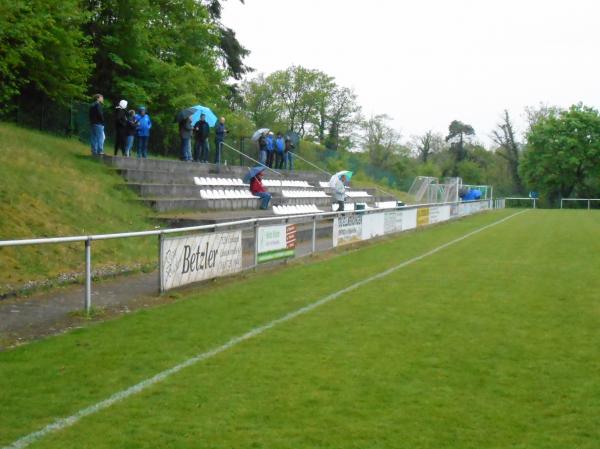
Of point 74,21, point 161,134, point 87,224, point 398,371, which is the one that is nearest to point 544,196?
point 161,134

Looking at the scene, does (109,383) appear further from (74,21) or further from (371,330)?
(74,21)

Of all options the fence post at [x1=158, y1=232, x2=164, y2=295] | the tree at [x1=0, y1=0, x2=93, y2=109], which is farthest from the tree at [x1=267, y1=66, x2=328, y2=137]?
the fence post at [x1=158, y1=232, x2=164, y2=295]

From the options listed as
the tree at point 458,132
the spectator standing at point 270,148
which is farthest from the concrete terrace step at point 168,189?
the tree at point 458,132

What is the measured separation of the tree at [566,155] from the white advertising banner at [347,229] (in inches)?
2633

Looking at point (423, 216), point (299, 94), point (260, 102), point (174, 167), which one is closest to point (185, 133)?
point (174, 167)

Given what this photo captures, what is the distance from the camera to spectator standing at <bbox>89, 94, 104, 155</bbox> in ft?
67.2

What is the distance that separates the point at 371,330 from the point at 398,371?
201cm

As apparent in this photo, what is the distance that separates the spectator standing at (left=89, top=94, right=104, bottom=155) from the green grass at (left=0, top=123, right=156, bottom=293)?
451 millimetres

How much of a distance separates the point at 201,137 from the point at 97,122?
22.0 feet

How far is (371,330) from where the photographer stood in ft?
29.0

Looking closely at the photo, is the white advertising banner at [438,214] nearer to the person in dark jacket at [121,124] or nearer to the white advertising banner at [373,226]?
the white advertising banner at [373,226]

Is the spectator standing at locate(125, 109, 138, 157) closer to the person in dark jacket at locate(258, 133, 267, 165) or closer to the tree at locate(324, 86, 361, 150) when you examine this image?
the person in dark jacket at locate(258, 133, 267, 165)

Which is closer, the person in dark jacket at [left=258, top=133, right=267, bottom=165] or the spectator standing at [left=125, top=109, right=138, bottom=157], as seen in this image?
the spectator standing at [left=125, top=109, right=138, bottom=157]

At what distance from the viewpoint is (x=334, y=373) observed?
6.79m
